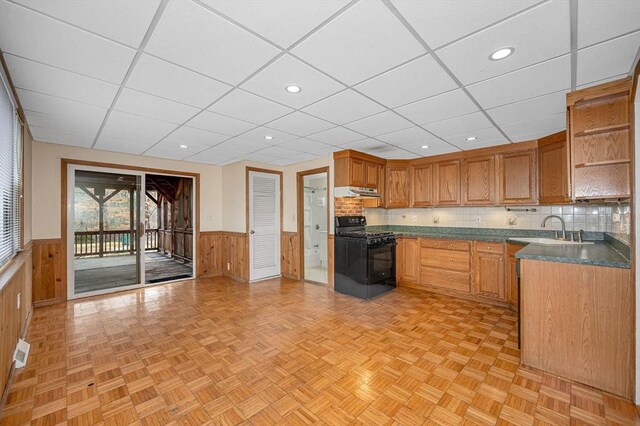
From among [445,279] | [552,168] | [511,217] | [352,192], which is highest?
[552,168]

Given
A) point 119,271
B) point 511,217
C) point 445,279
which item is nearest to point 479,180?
point 511,217

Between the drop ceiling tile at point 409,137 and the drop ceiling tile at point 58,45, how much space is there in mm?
2827

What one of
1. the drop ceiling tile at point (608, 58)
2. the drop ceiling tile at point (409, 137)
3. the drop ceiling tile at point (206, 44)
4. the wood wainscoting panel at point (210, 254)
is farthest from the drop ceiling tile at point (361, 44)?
the wood wainscoting panel at point (210, 254)

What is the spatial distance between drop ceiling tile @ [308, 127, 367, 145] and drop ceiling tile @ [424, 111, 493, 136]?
0.90 m

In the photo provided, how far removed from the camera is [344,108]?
265cm

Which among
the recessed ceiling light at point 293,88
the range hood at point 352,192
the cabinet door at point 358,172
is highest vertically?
the recessed ceiling light at point 293,88

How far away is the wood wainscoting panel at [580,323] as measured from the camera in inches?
77.7

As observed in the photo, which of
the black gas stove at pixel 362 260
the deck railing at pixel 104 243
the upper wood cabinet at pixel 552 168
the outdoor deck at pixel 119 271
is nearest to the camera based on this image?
the upper wood cabinet at pixel 552 168

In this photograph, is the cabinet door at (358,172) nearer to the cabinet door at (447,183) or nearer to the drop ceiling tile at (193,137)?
the cabinet door at (447,183)

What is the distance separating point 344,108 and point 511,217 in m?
3.48

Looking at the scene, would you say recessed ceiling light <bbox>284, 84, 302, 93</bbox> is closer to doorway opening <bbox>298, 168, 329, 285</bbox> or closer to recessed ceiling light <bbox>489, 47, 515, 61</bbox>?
recessed ceiling light <bbox>489, 47, 515, 61</bbox>

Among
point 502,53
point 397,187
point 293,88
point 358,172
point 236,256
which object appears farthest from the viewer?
point 236,256

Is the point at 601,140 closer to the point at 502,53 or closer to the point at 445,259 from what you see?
the point at 502,53

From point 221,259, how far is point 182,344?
10.4ft
